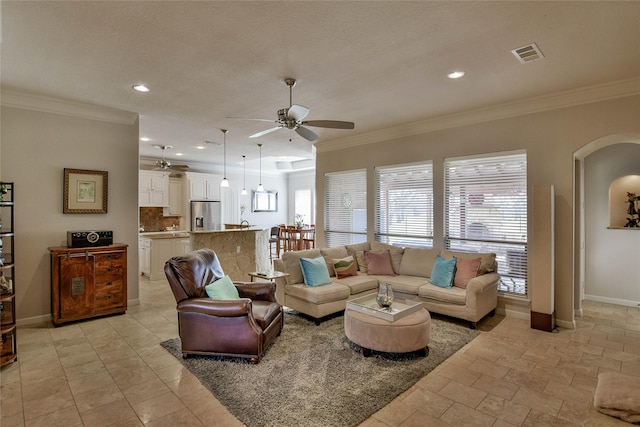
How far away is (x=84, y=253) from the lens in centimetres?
425

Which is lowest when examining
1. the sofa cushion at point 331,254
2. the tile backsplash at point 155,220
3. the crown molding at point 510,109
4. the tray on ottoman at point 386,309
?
the tray on ottoman at point 386,309

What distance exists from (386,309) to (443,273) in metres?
1.46

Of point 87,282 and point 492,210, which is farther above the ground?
point 492,210

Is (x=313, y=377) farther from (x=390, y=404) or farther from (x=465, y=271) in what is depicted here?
(x=465, y=271)

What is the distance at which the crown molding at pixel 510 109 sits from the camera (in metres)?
3.69

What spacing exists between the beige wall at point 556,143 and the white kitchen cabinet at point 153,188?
668 cm

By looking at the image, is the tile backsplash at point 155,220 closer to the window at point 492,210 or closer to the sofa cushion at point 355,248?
the sofa cushion at point 355,248

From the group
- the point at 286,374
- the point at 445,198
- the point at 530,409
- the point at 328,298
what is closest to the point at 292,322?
the point at 328,298

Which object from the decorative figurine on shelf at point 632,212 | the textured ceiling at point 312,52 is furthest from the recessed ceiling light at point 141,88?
the decorative figurine on shelf at point 632,212

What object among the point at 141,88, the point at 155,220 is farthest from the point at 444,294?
the point at 155,220

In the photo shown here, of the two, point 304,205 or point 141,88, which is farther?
point 304,205

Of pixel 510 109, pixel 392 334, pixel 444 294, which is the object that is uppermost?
pixel 510 109

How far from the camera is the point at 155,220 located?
8969 millimetres

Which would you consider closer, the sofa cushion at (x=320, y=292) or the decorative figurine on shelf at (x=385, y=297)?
the decorative figurine on shelf at (x=385, y=297)
